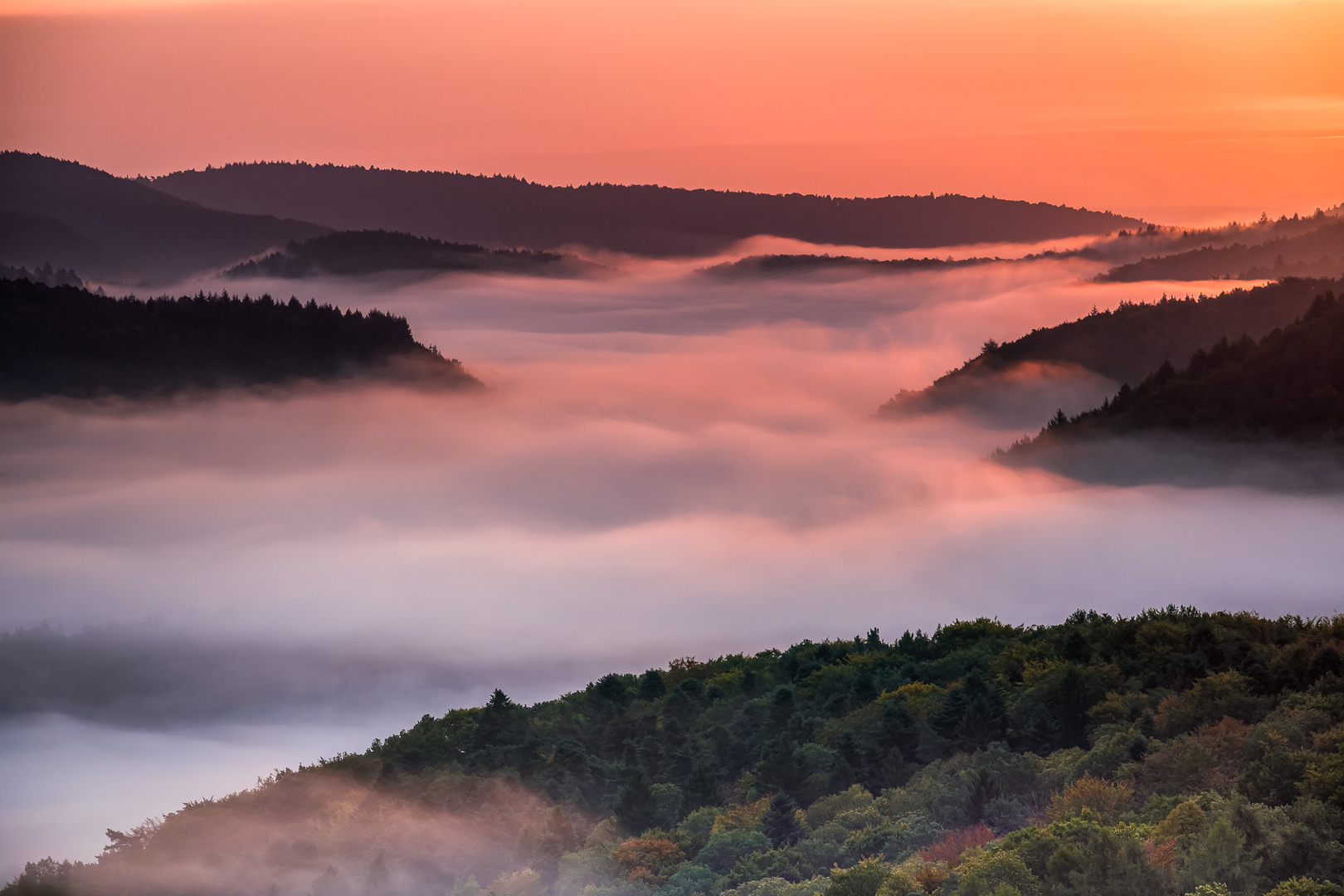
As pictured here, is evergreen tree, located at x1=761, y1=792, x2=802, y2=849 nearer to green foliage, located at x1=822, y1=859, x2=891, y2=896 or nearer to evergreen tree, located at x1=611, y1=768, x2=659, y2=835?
evergreen tree, located at x1=611, y1=768, x2=659, y2=835

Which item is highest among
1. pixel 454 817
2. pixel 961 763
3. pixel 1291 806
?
pixel 1291 806

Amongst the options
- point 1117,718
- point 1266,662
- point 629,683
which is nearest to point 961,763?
point 1117,718

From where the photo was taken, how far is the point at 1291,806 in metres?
56.3

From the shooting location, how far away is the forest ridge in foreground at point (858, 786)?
55.4 metres

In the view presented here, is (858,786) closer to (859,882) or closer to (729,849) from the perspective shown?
(729,849)

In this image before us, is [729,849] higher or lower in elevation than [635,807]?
higher

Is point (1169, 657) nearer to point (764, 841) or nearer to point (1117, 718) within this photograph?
point (1117, 718)

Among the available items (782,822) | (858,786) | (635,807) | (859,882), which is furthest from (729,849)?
(859,882)

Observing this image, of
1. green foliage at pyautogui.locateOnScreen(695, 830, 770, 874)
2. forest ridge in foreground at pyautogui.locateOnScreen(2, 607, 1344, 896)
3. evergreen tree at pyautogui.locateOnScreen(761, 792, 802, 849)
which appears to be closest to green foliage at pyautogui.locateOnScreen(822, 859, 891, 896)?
forest ridge in foreground at pyautogui.locateOnScreen(2, 607, 1344, 896)

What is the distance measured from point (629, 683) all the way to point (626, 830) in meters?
43.9

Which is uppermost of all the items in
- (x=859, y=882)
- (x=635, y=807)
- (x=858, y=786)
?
(x=859, y=882)

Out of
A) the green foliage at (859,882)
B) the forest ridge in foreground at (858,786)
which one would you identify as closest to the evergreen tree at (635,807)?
the forest ridge in foreground at (858,786)

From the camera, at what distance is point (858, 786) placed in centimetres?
8425

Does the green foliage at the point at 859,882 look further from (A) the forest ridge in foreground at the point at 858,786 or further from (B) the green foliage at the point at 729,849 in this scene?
(B) the green foliage at the point at 729,849
